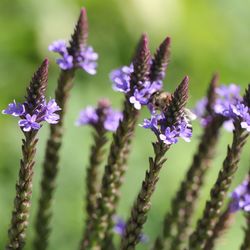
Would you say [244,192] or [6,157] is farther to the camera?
[6,157]

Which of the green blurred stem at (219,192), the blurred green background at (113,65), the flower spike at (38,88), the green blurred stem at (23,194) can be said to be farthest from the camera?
the blurred green background at (113,65)

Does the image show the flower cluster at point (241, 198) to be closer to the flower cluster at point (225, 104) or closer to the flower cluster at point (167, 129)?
the flower cluster at point (225, 104)

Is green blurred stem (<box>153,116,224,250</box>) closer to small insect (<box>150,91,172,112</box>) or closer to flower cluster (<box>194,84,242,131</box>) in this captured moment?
flower cluster (<box>194,84,242,131</box>)

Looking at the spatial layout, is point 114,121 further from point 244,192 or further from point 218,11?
point 218,11

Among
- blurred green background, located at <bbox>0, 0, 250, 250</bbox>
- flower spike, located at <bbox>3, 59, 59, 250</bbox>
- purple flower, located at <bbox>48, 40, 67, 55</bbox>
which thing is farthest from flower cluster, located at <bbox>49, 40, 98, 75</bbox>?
blurred green background, located at <bbox>0, 0, 250, 250</bbox>

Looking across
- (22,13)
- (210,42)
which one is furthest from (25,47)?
(210,42)

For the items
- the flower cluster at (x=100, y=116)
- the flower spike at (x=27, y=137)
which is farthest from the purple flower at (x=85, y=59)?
the flower spike at (x=27, y=137)
